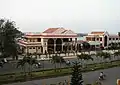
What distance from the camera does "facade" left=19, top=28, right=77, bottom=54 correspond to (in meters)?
56.3

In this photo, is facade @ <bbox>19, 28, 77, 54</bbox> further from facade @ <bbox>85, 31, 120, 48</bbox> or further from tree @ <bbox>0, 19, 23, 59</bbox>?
tree @ <bbox>0, 19, 23, 59</bbox>

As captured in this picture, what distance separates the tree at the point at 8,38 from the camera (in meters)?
32.7

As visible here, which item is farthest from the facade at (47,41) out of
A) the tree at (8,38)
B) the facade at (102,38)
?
the tree at (8,38)

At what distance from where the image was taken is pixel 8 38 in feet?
111

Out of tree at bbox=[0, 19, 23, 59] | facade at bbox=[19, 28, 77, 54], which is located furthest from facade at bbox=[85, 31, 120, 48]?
tree at bbox=[0, 19, 23, 59]

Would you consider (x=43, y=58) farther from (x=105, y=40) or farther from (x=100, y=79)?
(x=105, y=40)

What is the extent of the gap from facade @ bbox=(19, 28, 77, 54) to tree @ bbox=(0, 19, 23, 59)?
64.9ft

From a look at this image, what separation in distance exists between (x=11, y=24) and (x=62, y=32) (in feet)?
78.5

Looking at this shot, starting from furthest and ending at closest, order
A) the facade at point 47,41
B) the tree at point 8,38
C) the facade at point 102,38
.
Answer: the facade at point 102,38 → the facade at point 47,41 → the tree at point 8,38

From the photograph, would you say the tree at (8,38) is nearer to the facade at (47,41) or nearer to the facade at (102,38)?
the facade at (47,41)

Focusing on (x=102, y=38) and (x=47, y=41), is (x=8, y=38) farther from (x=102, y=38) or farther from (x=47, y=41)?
(x=102, y=38)

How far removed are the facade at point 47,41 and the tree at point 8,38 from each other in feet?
64.9

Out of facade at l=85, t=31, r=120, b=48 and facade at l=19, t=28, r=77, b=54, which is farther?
facade at l=85, t=31, r=120, b=48

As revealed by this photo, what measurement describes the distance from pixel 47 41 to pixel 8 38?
23.6m
